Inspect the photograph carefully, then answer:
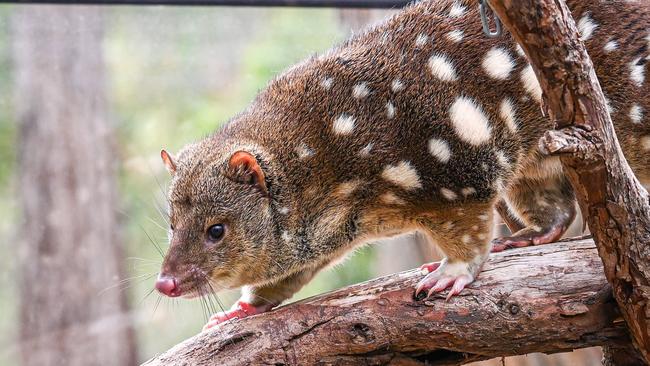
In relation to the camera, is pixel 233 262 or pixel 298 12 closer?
pixel 233 262

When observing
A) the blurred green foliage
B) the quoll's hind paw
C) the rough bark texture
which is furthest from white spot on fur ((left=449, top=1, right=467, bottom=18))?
the rough bark texture

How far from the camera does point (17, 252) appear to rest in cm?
443

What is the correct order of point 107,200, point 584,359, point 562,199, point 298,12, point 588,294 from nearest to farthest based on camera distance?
point 588,294 → point 562,199 → point 584,359 → point 298,12 → point 107,200

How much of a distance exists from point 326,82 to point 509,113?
0.59 m

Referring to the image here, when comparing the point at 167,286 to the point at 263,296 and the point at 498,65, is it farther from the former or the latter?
the point at 498,65

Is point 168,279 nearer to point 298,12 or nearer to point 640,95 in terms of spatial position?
point 640,95

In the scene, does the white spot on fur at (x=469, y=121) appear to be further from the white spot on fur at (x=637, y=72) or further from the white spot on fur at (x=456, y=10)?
the white spot on fur at (x=637, y=72)

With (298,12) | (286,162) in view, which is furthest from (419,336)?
(298,12)

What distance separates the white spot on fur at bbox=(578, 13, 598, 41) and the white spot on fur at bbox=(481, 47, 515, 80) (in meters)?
0.25

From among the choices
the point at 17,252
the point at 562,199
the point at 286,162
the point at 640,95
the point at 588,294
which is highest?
the point at 17,252

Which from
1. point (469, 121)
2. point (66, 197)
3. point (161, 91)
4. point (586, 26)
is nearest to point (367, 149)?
point (469, 121)

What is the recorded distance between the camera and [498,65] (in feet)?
8.81

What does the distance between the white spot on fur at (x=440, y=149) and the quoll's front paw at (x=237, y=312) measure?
30.9 inches

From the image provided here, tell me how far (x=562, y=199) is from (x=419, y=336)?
876 mm
